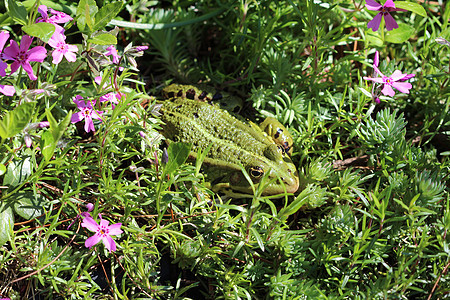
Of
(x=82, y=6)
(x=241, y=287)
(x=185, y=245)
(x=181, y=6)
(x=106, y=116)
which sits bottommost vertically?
(x=241, y=287)

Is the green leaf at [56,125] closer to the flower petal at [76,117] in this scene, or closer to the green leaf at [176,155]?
the flower petal at [76,117]

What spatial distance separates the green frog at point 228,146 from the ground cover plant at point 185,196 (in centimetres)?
15

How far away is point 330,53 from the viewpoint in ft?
14.9

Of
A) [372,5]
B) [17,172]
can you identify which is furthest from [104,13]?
[372,5]

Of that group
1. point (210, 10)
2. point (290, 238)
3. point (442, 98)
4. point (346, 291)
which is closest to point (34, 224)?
point (290, 238)

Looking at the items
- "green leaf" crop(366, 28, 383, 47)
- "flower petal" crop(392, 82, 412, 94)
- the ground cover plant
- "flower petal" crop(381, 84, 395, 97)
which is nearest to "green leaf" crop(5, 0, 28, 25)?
the ground cover plant

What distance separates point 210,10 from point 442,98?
2.60 meters

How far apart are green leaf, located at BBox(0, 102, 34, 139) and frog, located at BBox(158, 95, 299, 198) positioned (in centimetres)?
153

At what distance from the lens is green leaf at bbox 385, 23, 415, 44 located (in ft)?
14.4

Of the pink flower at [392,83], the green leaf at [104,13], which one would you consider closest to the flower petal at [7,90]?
the green leaf at [104,13]

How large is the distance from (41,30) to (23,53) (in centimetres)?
30

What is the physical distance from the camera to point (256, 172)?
3.69 metres

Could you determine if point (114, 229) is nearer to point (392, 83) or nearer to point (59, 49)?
point (59, 49)

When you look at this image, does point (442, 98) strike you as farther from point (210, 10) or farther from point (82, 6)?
point (82, 6)
